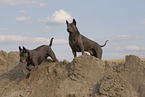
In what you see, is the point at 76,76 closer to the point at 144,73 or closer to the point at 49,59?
the point at 49,59

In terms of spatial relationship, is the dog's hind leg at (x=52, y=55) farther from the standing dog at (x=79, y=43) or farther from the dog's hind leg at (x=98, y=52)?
the dog's hind leg at (x=98, y=52)

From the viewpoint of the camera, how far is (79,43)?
9.06 m

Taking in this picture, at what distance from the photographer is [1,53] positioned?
59.2 feet

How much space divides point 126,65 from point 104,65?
3.67 ft

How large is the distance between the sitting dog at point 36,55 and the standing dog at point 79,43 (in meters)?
1.04

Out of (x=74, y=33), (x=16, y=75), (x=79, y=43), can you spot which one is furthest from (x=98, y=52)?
(x=16, y=75)

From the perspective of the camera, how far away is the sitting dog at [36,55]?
26.2 feet

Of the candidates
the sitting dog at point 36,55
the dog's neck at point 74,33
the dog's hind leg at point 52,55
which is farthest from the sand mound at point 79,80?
the dog's neck at point 74,33

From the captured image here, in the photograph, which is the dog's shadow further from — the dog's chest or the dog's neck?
the dog's neck

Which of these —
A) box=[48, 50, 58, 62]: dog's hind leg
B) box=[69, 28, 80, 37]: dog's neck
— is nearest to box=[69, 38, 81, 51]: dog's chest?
box=[69, 28, 80, 37]: dog's neck

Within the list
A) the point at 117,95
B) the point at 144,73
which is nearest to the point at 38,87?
the point at 117,95

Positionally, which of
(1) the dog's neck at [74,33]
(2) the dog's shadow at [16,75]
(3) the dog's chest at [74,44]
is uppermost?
(1) the dog's neck at [74,33]

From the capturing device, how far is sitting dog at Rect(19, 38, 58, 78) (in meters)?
7.98

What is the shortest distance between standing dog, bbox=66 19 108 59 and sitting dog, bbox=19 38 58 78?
1.04m
